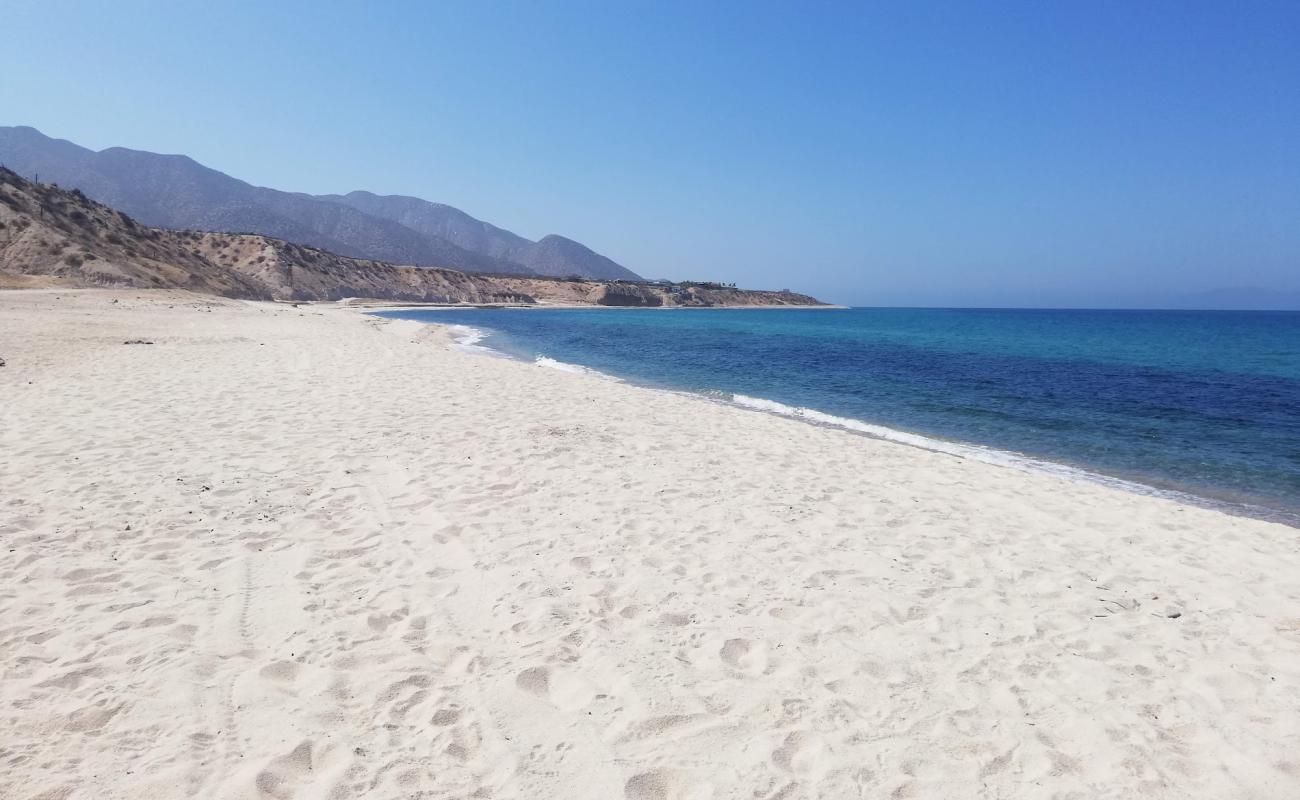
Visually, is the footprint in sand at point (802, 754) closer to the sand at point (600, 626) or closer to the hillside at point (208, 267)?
the sand at point (600, 626)

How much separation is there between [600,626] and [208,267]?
6900 cm

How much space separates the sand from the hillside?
41.4 m

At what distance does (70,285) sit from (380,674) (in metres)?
47.3

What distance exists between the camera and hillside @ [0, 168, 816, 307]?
40281mm

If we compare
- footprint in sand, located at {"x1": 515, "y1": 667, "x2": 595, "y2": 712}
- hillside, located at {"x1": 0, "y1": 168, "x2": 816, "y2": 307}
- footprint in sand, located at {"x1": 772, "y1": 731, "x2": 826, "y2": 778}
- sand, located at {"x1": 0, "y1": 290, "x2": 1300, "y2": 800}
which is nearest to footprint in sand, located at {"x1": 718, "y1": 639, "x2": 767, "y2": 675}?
sand, located at {"x1": 0, "y1": 290, "x2": 1300, "y2": 800}

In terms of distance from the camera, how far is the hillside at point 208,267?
132 feet

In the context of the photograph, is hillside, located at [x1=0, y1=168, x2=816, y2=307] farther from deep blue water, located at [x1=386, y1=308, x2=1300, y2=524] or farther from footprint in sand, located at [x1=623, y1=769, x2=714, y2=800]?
footprint in sand, located at [x1=623, y1=769, x2=714, y2=800]

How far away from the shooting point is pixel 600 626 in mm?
4262

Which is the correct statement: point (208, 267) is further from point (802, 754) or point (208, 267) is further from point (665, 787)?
point (802, 754)

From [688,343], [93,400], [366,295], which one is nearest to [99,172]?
[366,295]

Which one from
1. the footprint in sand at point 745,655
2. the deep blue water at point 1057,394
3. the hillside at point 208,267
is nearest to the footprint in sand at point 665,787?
the footprint in sand at point 745,655

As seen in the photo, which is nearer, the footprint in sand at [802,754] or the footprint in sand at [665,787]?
the footprint in sand at [665,787]

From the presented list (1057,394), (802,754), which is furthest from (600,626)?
(1057,394)

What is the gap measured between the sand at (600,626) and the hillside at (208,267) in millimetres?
41432
